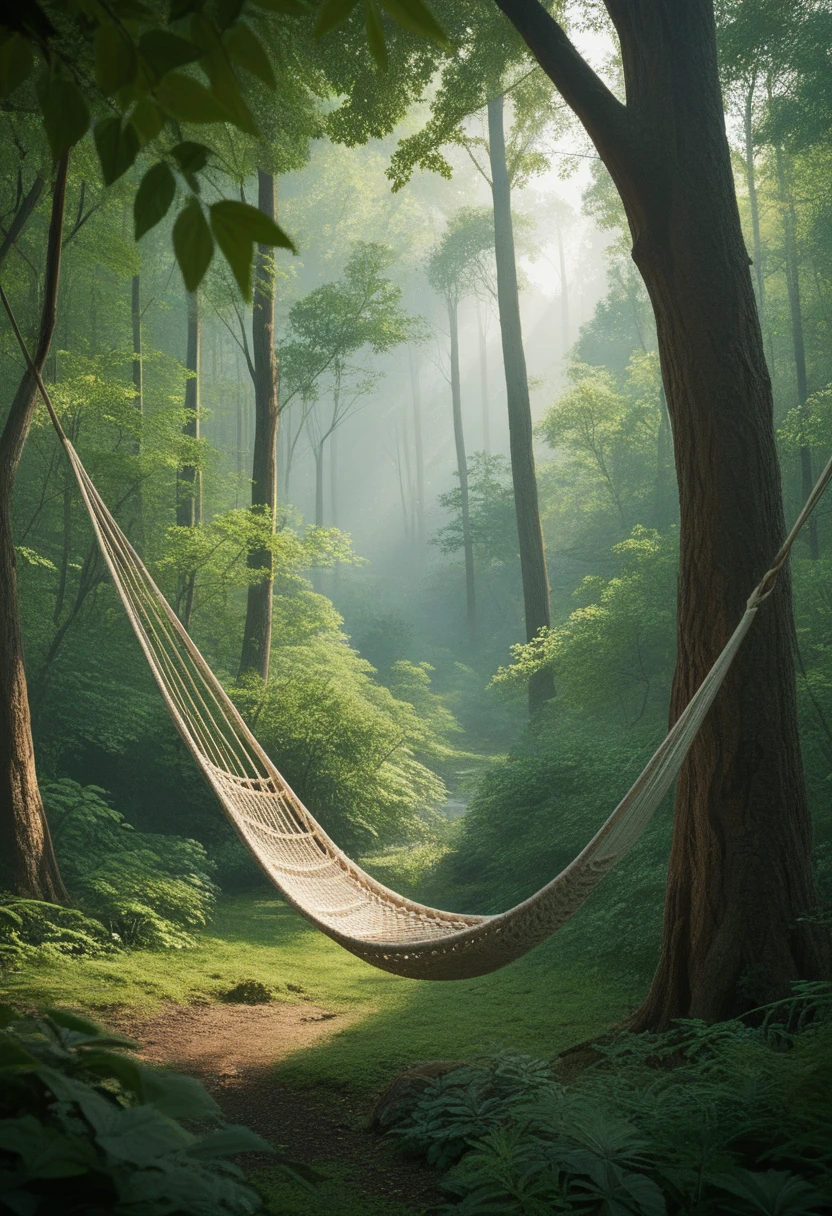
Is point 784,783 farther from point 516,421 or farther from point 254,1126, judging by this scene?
point 516,421

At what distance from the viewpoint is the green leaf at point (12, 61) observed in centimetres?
52

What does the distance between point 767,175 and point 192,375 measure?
235 inches

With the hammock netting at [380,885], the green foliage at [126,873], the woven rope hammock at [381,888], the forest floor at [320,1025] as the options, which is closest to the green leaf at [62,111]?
the woven rope hammock at [381,888]

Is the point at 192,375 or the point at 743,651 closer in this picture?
the point at 743,651

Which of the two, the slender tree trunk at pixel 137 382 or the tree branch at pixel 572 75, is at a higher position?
the slender tree trunk at pixel 137 382

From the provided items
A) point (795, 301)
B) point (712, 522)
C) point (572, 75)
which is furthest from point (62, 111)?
point (795, 301)

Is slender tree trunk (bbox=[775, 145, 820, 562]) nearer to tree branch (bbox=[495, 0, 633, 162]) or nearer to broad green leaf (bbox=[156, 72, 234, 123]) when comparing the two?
tree branch (bbox=[495, 0, 633, 162])

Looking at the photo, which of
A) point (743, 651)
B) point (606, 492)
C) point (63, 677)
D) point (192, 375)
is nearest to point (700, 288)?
point (743, 651)

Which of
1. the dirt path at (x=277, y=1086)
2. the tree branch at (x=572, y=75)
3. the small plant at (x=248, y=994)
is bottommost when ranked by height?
the dirt path at (x=277, y=1086)

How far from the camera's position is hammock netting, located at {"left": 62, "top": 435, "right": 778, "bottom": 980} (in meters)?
1.70

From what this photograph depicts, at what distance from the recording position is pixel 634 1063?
1.86 metres

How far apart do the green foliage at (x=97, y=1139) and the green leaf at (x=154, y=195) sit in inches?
18.0

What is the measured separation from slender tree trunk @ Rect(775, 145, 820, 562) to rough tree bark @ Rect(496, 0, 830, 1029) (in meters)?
5.08

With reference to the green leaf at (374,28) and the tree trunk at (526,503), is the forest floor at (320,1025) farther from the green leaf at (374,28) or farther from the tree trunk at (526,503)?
the tree trunk at (526,503)
